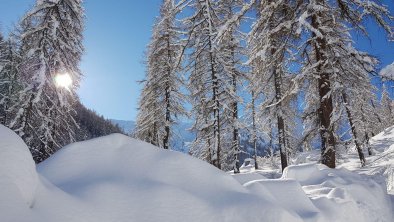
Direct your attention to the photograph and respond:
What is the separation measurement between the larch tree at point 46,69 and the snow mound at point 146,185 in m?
12.1

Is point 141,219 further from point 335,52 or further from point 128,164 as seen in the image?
point 335,52

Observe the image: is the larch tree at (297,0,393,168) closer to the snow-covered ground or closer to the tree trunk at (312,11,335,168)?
the tree trunk at (312,11,335,168)

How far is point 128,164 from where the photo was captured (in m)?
2.92

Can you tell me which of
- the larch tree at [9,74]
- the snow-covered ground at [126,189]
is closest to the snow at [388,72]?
the snow-covered ground at [126,189]

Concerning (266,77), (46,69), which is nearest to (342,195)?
(266,77)

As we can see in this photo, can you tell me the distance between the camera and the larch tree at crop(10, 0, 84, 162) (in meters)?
13.9

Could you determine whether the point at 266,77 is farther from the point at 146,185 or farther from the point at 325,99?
the point at 146,185

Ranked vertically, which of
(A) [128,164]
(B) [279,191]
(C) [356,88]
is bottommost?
(B) [279,191]

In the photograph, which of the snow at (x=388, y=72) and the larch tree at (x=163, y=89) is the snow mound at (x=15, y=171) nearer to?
the snow at (x=388, y=72)

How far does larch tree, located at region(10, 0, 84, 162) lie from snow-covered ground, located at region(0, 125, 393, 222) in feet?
39.8

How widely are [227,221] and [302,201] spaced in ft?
4.87

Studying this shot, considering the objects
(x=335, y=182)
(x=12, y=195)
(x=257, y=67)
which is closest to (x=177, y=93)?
(x=257, y=67)

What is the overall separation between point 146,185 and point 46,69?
1326 cm

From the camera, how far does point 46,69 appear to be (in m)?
14.3
